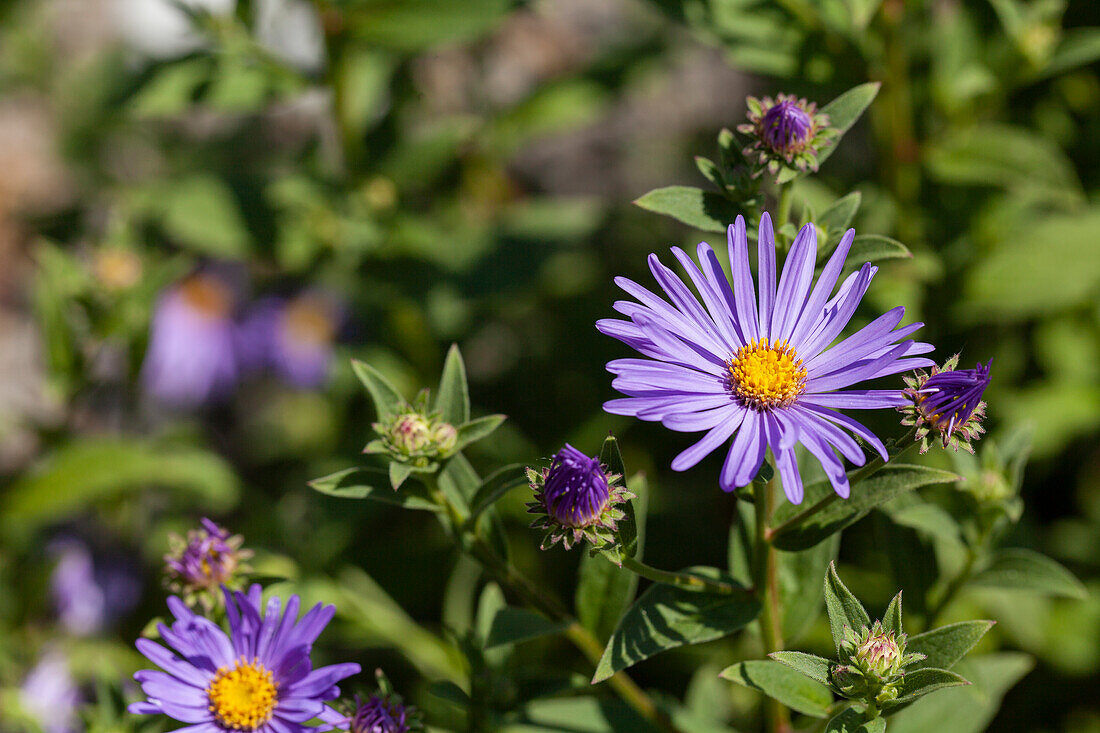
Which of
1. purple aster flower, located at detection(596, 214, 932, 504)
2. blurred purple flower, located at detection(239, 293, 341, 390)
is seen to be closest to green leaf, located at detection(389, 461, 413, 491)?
purple aster flower, located at detection(596, 214, 932, 504)

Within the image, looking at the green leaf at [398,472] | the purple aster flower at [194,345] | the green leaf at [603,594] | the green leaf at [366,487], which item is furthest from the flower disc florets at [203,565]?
the purple aster flower at [194,345]

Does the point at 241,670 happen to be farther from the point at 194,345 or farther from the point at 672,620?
the point at 194,345

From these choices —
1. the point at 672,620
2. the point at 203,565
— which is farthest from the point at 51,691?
the point at 672,620

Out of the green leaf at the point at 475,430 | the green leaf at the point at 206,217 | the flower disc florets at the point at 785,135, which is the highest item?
the green leaf at the point at 206,217

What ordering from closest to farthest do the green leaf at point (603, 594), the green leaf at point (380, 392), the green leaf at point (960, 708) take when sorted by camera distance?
the green leaf at point (380, 392) < the green leaf at point (603, 594) < the green leaf at point (960, 708)

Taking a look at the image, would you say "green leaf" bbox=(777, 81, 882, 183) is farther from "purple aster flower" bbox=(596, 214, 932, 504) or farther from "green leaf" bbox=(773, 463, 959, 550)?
"green leaf" bbox=(773, 463, 959, 550)

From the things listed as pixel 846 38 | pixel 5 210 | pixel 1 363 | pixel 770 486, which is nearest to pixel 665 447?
pixel 846 38

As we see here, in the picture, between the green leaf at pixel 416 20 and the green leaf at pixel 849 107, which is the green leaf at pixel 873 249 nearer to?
the green leaf at pixel 849 107
